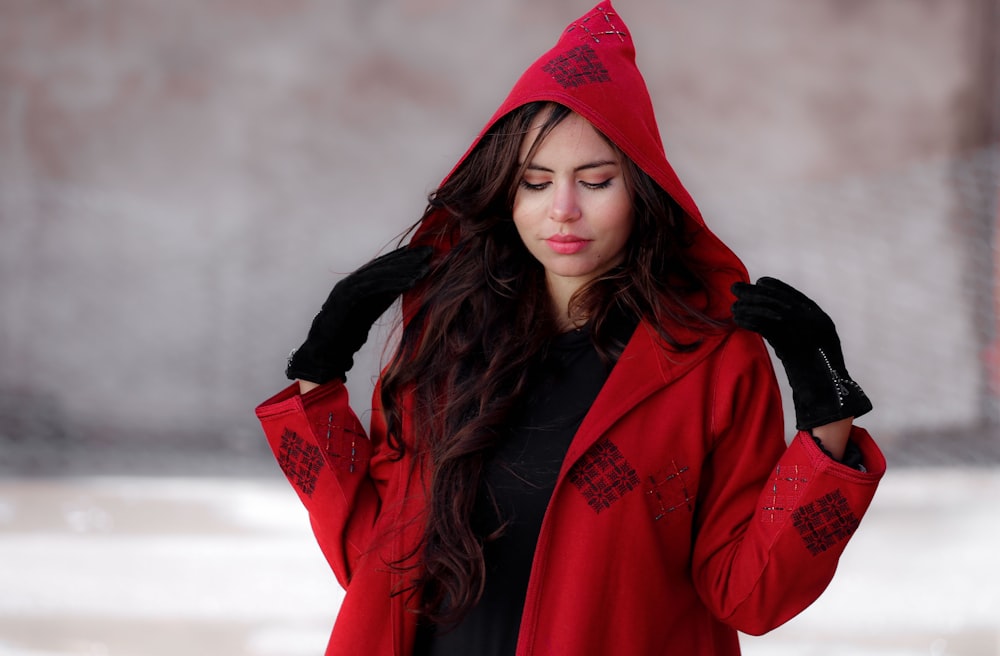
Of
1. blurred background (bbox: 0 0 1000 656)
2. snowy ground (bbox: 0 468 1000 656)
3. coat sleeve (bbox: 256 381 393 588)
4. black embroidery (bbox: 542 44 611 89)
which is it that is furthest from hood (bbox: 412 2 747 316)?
blurred background (bbox: 0 0 1000 656)

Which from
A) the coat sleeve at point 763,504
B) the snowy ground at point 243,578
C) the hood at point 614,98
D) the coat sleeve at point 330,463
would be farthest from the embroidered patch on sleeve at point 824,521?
the snowy ground at point 243,578

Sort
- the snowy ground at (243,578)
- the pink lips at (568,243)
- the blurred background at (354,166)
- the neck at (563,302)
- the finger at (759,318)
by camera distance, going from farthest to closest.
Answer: the blurred background at (354,166) → the snowy ground at (243,578) → the neck at (563,302) → the pink lips at (568,243) → the finger at (759,318)

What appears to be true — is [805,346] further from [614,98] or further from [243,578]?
[243,578]

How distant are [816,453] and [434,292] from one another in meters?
0.51

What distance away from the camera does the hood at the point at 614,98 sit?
44.8 inches

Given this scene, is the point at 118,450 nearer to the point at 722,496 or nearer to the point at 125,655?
the point at 125,655

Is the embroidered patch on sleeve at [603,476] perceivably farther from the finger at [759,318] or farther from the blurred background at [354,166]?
the blurred background at [354,166]

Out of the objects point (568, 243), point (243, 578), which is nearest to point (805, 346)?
point (568, 243)

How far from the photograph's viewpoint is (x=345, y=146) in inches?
221

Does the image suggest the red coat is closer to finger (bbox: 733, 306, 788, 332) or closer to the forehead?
finger (bbox: 733, 306, 788, 332)

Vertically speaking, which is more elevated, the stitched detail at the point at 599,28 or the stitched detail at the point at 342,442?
the stitched detail at the point at 599,28

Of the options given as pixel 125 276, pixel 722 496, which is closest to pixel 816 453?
pixel 722 496

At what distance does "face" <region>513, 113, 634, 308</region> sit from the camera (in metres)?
1.14

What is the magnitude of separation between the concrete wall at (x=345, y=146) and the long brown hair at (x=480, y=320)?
432 centimetres
